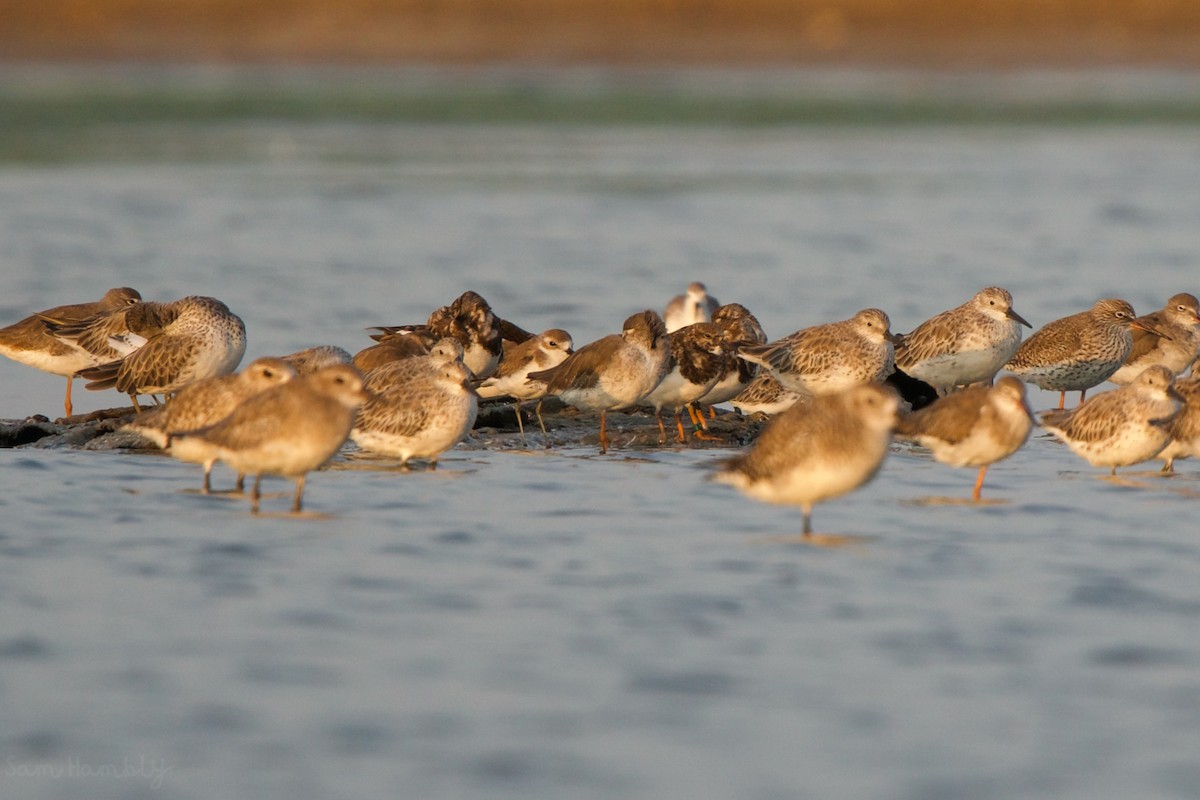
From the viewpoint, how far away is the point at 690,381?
14641 millimetres

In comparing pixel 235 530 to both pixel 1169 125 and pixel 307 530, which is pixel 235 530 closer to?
pixel 307 530

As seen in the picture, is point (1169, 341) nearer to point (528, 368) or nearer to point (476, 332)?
point (528, 368)

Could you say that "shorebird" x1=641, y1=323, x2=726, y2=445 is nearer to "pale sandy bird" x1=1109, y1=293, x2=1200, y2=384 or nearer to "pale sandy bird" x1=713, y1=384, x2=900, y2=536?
"pale sandy bird" x1=713, y1=384, x2=900, y2=536

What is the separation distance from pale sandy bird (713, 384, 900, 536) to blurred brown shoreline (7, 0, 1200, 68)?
162 ft

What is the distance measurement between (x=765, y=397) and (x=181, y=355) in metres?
4.58

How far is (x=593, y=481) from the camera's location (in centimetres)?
1294

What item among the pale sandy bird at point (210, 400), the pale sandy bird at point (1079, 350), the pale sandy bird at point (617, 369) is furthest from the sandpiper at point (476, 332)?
the pale sandy bird at point (1079, 350)

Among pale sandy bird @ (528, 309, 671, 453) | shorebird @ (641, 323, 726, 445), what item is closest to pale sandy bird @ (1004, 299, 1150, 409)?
shorebird @ (641, 323, 726, 445)

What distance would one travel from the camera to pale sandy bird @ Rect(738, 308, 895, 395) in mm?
14672

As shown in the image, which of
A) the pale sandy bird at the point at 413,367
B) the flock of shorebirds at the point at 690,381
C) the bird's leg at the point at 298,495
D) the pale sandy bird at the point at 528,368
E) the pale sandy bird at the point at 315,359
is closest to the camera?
the flock of shorebirds at the point at 690,381

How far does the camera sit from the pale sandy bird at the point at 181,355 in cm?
1455

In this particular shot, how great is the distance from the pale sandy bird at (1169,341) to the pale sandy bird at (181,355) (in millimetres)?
7531

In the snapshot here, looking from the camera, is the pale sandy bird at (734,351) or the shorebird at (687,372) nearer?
the shorebird at (687,372)
